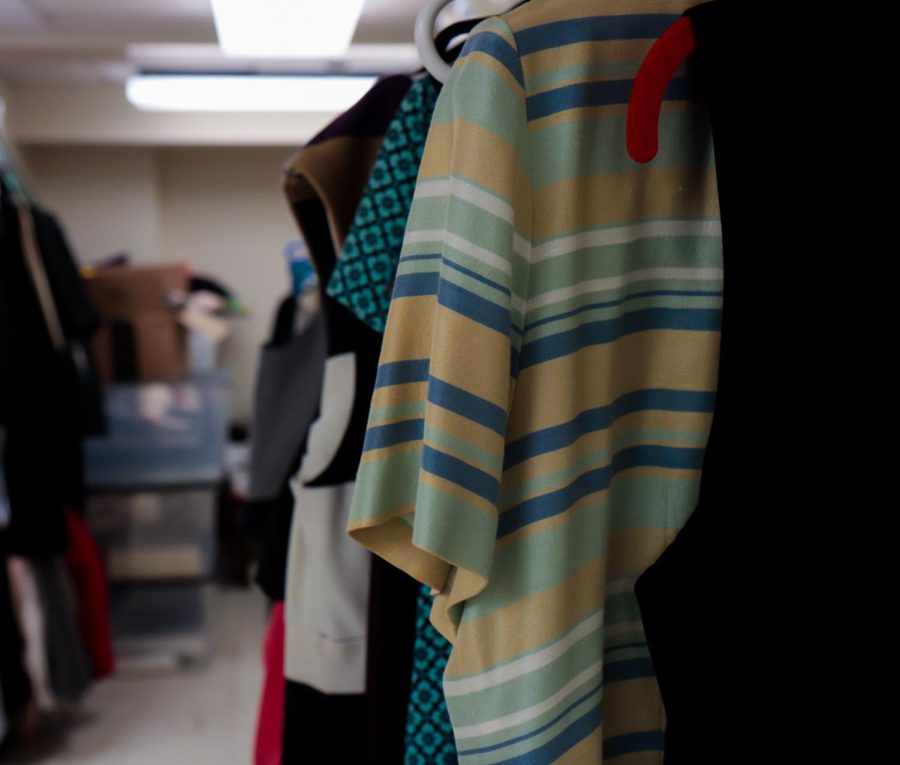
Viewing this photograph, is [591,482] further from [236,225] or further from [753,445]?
[236,225]

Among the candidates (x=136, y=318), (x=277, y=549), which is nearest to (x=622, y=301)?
(x=277, y=549)

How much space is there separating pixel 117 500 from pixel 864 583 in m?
2.43

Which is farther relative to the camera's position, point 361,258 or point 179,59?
point 179,59

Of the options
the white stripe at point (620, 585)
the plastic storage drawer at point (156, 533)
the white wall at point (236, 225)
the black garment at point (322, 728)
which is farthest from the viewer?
the white wall at point (236, 225)

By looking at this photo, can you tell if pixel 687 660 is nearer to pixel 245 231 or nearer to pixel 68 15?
pixel 68 15

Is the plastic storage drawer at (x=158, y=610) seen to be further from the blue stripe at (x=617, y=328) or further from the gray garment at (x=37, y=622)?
the blue stripe at (x=617, y=328)

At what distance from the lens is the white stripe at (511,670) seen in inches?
21.6

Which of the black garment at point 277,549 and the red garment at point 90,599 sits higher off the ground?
the black garment at point 277,549

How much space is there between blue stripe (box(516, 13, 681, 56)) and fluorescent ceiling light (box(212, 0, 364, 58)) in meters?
0.66

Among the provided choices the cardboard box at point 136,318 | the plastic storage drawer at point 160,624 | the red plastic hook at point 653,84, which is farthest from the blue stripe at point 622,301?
the plastic storage drawer at point 160,624

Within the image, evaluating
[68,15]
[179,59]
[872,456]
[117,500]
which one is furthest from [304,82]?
[872,456]

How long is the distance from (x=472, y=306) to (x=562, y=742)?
301 millimetres

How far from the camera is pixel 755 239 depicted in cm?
54

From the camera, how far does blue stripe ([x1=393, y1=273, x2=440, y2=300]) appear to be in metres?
0.56
